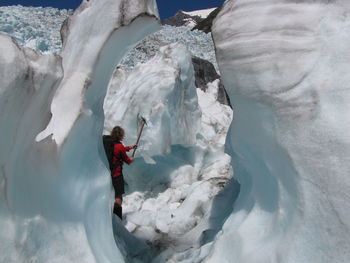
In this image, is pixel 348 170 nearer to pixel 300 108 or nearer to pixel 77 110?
pixel 300 108

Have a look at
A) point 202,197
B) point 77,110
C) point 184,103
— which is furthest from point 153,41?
point 77,110

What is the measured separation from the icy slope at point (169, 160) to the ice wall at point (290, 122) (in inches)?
27.1

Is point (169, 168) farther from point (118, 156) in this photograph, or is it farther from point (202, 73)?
point (202, 73)

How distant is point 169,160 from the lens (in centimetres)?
421

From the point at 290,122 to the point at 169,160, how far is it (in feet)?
8.38

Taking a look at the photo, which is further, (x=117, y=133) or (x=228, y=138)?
(x=117, y=133)

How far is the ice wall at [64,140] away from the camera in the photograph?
1.62 metres

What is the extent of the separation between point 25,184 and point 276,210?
43.5 inches

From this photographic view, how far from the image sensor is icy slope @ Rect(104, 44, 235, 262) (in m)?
2.86

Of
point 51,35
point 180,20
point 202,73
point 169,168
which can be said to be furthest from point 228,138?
point 180,20

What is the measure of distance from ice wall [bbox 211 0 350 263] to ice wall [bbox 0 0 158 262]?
587mm

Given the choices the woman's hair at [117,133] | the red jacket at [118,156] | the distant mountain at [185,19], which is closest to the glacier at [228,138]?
the red jacket at [118,156]

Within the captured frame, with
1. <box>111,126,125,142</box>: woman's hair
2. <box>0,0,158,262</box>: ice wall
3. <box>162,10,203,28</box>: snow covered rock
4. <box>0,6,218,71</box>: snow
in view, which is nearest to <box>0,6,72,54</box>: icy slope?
<box>0,6,218,71</box>: snow

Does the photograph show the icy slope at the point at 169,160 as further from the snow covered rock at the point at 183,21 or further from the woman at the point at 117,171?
the snow covered rock at the point at 183,21
